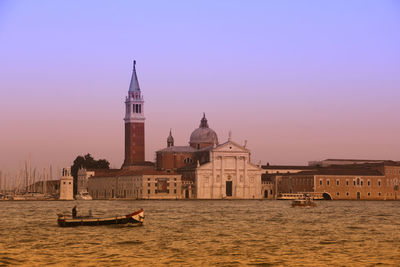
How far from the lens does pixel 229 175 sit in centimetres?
13950

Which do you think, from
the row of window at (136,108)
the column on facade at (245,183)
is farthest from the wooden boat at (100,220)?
the row of window at (136,108)

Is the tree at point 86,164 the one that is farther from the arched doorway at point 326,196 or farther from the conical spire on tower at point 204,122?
the arched doorway at point 326,196

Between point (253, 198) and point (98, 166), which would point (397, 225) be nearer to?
point (253, 198)

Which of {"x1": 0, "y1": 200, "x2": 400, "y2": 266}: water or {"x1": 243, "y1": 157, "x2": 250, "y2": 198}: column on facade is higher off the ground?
{"x1": 243, "y1": 157, "x2": 250, "y2": 198}: column on facade

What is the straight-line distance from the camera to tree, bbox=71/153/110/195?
16550cm

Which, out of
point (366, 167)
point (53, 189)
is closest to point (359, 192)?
point (366, 167)

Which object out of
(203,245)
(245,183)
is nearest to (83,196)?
(245,183)

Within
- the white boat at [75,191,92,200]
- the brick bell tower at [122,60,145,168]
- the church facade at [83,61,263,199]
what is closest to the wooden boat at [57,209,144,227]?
the church facade at [83,61,263,199]

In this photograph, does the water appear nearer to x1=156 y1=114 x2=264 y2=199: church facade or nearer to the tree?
x1=156 y1=114 x2=264 y2=199: church facade

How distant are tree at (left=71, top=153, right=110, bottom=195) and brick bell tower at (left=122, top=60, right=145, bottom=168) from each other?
51.9ft

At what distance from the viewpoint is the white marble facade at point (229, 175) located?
138m

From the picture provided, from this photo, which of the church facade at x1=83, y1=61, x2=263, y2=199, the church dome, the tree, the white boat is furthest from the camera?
the tree

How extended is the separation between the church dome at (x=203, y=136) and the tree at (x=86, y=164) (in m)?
24.1

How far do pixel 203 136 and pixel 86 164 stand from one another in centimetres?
2776
